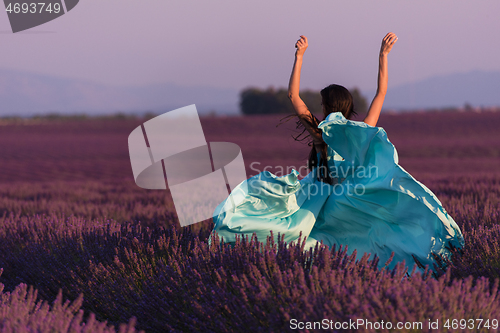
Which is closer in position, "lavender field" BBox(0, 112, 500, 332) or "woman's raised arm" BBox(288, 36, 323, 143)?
"lavender field" BBox(0, 112, 500, 332)

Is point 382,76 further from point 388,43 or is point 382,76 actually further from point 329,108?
point 329,108

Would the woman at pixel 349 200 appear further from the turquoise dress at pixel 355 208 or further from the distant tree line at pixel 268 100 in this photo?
the distant tree line at pixel 268 100

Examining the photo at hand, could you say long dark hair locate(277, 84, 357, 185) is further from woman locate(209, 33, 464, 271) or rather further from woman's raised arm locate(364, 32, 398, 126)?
woman's raised arm locate(364, 32, 398, 126)

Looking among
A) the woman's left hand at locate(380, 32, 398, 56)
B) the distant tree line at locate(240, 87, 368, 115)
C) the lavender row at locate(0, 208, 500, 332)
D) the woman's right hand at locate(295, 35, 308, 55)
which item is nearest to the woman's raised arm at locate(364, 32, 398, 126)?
the woman's left hand at locate(380, 32, 398, 56)

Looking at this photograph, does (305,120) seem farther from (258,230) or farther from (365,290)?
(365,290)

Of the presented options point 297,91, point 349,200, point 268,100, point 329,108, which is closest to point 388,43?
point 329,108

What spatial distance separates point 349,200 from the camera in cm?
302

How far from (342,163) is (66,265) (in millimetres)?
2120

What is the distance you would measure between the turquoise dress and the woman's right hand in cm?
53

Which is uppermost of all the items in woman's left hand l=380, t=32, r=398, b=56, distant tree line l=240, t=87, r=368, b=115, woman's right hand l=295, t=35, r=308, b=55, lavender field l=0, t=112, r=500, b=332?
woman's right hand l=295, t=35, r=308, b=55

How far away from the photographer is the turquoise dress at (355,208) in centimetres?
283

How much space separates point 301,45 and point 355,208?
1239 mm

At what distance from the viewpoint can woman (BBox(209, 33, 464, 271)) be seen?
2844 mm

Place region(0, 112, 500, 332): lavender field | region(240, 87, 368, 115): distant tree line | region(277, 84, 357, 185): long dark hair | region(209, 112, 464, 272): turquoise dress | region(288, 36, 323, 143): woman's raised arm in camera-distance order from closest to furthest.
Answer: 1. region(0, 112, 500, 332): lavender field
2. region(209, 112, 464, 272): turquoise dress
3. region(288, 36, 323, 143): woman's raised arm
4. region(277, 84, 357, 185): long dark hair
5. region(240, 87, 368, 115): distant tree line
